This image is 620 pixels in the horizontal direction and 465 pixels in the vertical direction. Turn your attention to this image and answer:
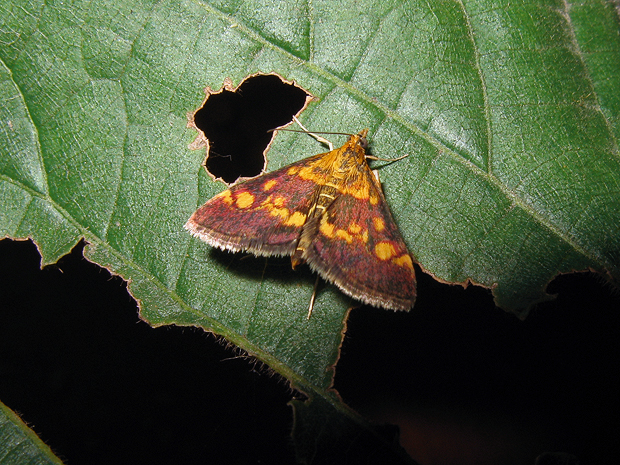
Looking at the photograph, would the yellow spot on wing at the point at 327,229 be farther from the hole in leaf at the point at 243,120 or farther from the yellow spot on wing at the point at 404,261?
the hole in leaf at the point at 243,120

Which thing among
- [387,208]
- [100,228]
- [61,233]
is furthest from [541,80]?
[61,233]

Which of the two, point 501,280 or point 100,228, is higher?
point 501,280

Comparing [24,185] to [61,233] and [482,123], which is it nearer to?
[61,233]

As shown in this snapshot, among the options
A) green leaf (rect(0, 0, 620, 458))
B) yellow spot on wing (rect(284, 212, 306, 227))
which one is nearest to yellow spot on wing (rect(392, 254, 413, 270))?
green leaf (rect(0, 0, 620, 458))

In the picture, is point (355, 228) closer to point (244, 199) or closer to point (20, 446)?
point (244, 199)

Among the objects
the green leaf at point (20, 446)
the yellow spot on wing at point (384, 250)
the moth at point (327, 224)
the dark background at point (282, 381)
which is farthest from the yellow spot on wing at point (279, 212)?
the green leaf at point (20, 446)

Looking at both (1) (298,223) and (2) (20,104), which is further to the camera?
(1) (298,223)

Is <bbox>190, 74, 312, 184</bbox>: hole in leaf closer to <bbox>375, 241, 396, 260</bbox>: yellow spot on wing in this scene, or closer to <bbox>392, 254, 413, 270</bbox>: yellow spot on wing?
<bbox>375, 241, 396, 260</bbox>: yellow spot on wing
